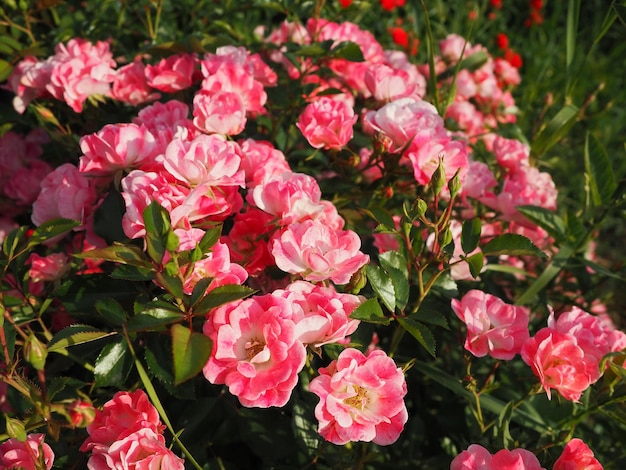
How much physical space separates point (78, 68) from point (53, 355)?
1.85 feet

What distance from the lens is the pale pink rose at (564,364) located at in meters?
0.87

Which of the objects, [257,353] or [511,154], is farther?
[511,154]

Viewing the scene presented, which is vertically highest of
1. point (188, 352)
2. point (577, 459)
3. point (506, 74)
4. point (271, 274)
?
point (188, 352)

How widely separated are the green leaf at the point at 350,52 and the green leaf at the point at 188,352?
2.42ft

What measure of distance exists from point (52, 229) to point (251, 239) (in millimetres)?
295

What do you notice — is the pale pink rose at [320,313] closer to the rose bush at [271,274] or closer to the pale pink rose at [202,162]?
the rose bush at [271,274]

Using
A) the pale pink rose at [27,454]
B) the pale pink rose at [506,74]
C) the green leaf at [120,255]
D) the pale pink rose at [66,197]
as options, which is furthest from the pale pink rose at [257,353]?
the pale pink rose at [506,74]

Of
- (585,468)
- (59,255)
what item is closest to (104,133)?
(59,255)

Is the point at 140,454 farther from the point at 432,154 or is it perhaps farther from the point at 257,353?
the point at 432,154

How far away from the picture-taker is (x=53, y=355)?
3.74 ft

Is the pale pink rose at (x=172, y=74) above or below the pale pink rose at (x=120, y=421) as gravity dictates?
above

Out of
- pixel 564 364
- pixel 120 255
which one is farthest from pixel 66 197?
pixel 564 364

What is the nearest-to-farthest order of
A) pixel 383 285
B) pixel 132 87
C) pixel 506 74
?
pixel 383 285 → pixel 132 87 → pixel 506 74

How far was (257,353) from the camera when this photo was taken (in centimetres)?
77
